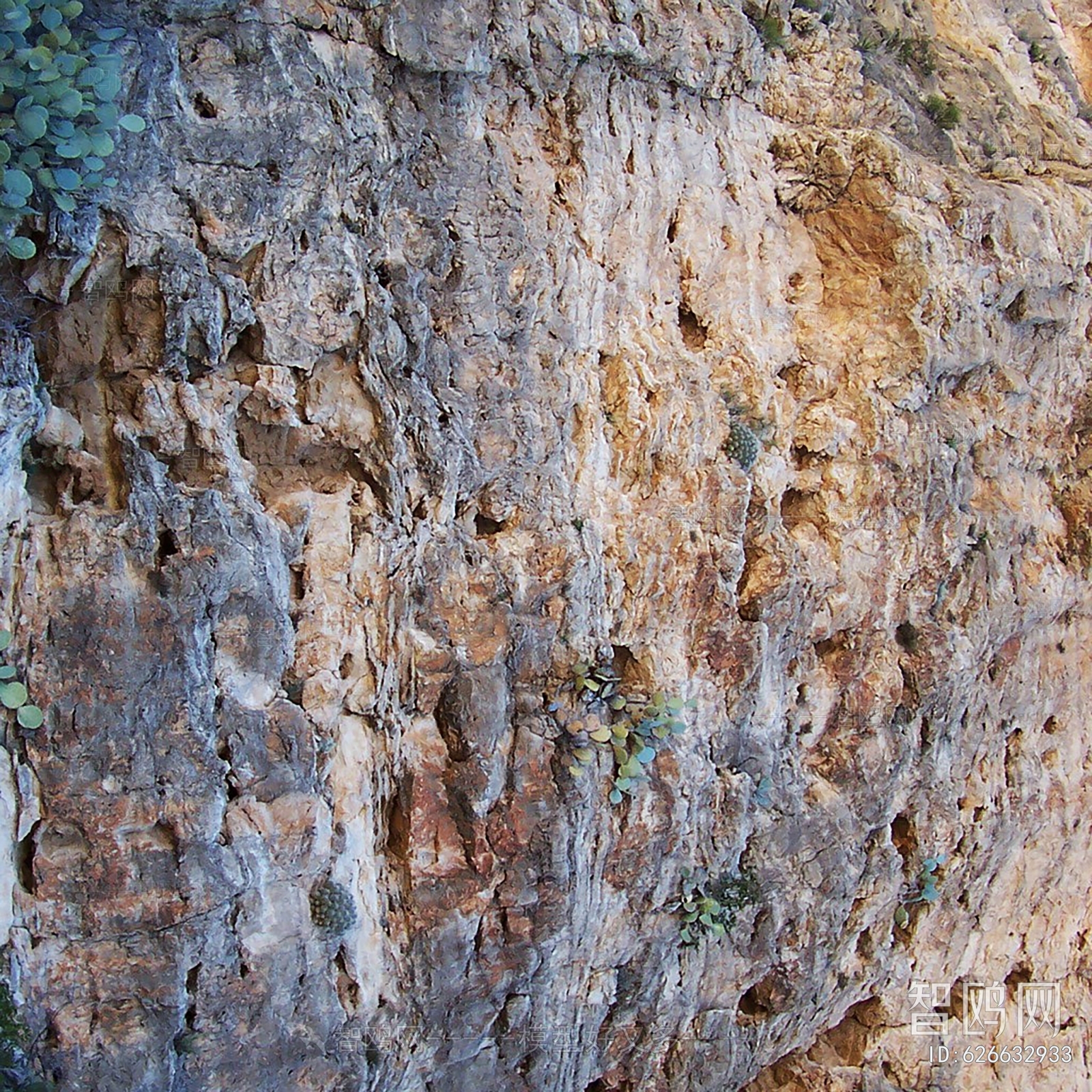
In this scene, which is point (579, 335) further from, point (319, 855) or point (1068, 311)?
point (1068, 311)

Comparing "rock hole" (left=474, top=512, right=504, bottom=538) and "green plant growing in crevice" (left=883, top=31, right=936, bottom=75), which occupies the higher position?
"green plant growing in crevice" (left=883, top=31, right=936, bottom=75)

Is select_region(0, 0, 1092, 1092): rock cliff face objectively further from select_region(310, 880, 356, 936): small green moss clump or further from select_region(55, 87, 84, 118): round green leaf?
select_region(55, 87, 84, 118): round green leaf

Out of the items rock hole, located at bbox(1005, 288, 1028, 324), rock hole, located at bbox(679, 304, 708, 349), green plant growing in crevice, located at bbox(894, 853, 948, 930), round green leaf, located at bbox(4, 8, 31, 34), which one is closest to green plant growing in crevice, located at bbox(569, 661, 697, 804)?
rock hole, located at bbox(679, 304, 708, 349)

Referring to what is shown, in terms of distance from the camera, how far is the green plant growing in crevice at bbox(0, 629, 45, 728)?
14.4ft

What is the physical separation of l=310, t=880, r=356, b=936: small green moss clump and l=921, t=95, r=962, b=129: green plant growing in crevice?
7.36m

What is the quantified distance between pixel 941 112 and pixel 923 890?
618cm

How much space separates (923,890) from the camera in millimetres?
8008

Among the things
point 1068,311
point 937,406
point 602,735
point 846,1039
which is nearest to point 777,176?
point 937,406

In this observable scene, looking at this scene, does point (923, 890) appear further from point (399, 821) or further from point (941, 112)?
point (941, 112)

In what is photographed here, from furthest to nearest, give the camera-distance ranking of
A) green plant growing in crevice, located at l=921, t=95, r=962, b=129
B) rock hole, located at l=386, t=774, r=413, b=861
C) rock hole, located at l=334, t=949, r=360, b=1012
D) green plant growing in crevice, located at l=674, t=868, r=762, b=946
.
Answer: green plant growing in crevice, located at l=921, t=95, r=962, b=129
green plant growing in crevice, located at l=674, t=868, r=762, b=946
rock hole, located at l=386, t=774, r=413, b=861
rock hole, located at l=334, t=949, r=360, b=1012

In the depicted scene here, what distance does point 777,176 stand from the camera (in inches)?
295

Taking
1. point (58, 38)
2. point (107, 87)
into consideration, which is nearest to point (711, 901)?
point (107, 87)

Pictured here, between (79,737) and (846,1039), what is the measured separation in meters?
6.47

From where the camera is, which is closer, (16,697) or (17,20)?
(17,20)
